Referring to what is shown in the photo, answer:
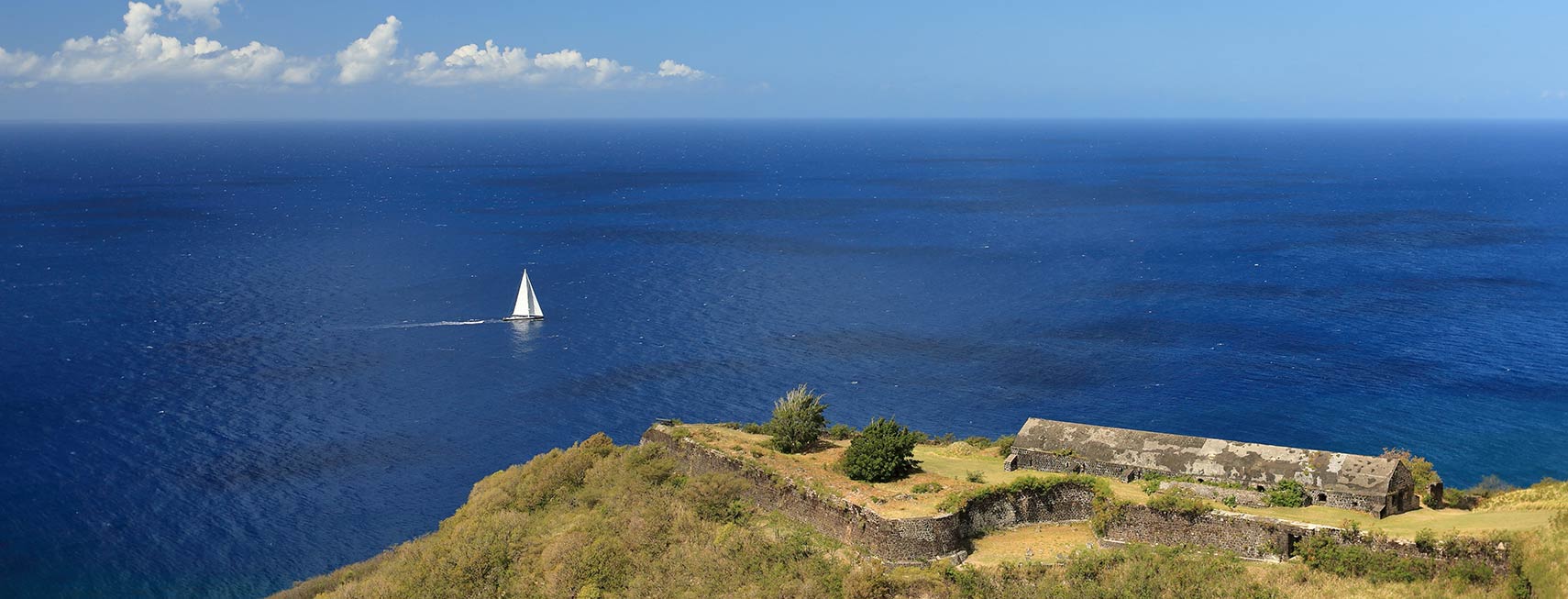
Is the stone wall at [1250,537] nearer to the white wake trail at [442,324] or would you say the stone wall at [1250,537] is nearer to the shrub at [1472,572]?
the shrub at [1472,572]

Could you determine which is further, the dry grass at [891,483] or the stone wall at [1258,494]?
the dry grass at [891,483]

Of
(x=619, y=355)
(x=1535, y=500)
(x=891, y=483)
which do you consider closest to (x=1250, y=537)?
(x=1535, y=500)

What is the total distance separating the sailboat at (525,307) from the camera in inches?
4205

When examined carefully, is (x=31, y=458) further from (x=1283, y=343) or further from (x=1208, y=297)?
(x=1208, y=297)

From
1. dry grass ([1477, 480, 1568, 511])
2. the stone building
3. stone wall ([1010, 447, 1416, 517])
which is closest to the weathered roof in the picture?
the stone building

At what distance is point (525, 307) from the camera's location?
107188 mm

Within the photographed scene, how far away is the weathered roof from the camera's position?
121 feet

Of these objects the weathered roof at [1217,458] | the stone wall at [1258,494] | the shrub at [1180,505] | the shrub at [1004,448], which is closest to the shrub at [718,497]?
the weathered roof at [1217,458]

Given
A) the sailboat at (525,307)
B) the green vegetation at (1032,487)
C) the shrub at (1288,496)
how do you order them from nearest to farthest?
1. the shrub at (1288,496)
2. the green vegetation at (1032,487)
3. the sailboat at (525,307)

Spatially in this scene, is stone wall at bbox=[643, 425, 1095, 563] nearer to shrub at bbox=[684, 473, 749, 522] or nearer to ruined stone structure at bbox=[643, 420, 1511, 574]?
ruined stone structure at bbox=[643, 420, 1511, 574]

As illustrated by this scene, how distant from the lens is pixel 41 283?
11975 centimetres

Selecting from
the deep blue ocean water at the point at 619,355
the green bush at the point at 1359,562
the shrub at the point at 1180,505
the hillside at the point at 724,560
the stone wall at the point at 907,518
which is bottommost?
the deep blue ocean water at the point at 619,355

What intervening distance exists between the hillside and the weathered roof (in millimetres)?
3491

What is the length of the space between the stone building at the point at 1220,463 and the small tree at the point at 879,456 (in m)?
4.64
